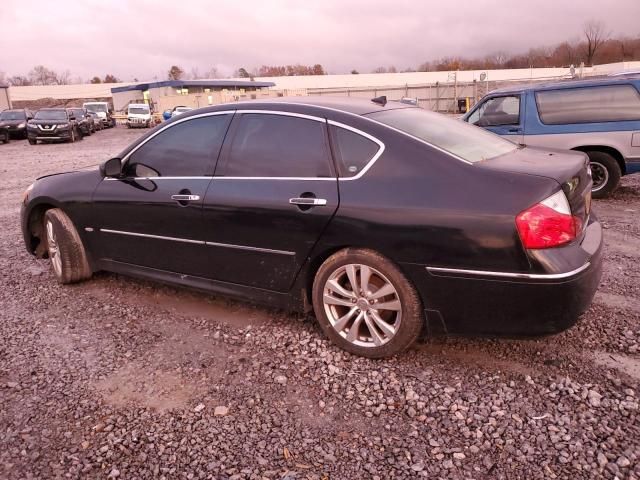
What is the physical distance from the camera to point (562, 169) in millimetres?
3006

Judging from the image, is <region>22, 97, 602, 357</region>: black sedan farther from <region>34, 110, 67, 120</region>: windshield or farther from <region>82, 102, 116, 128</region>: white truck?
<region>82, 102, 116, 128</region>: white truck

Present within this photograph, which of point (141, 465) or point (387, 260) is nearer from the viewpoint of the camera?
point (141, 465)

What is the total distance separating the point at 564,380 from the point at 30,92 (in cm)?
8348

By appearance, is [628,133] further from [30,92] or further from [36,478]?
[30,92]

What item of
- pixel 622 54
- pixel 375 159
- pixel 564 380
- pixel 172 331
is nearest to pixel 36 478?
pixel 172 331

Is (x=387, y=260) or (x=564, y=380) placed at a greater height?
(x=387, y=260)

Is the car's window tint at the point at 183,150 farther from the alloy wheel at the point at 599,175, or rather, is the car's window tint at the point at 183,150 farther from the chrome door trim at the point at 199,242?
the alloy wheel at the point at 599,175

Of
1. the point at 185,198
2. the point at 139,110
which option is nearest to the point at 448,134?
the point at 185,198

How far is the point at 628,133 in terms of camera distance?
7.15m

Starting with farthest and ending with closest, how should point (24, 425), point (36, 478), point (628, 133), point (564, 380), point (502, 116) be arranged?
point (502, 116), point (628, 133), point (564, 380), point (24, 425), point (36, 478)

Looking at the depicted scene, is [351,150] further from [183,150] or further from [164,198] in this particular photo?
[164,198]

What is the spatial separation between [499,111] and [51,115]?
22.0 m

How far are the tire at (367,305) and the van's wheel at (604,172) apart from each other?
5691 mm

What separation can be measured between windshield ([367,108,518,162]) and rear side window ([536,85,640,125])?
4.38m
